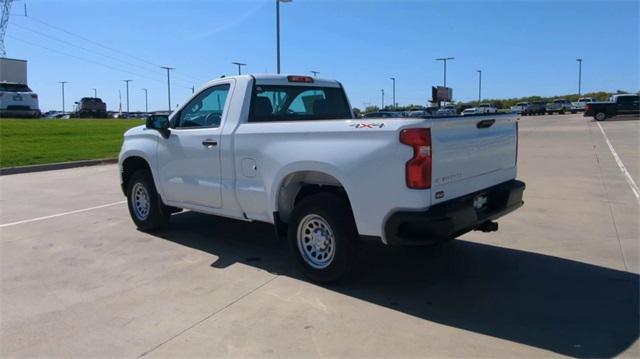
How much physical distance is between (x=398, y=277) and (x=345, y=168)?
141 cm

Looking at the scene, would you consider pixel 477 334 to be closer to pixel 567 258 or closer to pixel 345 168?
pixel 345 168

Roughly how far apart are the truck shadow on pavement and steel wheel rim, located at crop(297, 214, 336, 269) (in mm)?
307

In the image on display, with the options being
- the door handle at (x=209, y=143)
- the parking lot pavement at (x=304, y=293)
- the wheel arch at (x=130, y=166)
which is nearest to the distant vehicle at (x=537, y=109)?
the parking lot pavement at (x=304, y=293)

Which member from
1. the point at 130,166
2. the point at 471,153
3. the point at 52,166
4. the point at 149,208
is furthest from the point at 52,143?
the point at 471,153

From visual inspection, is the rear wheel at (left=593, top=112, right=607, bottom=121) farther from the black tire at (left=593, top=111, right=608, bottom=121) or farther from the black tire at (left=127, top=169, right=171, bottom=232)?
the black tire at (left=127, top=169, right=171, bottom=232)

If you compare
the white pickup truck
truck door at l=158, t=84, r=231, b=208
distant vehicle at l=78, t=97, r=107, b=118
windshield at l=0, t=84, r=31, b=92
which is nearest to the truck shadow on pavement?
the white pickup truck

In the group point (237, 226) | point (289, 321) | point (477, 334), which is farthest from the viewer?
point (237, 226)

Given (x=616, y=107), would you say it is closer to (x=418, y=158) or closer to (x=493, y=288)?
(x=493, y=288)

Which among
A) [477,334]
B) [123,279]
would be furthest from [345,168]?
[123,279]

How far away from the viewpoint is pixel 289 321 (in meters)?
4.28

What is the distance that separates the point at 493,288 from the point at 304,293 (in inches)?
68.5

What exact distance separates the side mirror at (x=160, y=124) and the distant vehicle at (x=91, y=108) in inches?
Result: 1948

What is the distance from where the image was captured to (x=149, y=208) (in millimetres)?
7215

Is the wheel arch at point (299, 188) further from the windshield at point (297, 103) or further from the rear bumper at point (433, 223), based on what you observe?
the windshield at point (297, 103)
